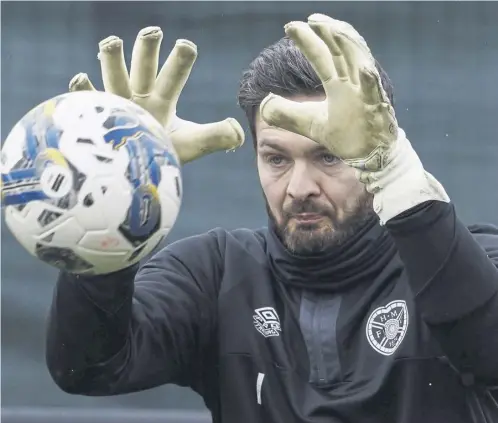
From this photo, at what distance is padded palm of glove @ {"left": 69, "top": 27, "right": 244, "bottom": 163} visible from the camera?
2.88 metres

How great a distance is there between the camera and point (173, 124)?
295 centimetres

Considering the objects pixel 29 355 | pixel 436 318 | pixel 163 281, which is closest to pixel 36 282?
pixel 29 355

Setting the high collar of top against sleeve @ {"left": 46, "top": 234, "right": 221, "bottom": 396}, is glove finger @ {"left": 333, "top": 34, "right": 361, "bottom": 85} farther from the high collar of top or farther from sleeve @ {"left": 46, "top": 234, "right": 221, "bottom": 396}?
sleeve @ {"left": 46, "top": 234, "right": 221, "bottom": 396}

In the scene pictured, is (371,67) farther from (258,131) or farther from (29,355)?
(29,355)

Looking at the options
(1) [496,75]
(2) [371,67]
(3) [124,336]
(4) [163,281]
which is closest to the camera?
(2) [371,67]

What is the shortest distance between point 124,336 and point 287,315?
39 cm

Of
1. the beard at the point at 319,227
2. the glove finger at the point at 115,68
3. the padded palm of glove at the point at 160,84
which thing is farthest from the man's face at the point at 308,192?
the glove finger at the point at 115,68

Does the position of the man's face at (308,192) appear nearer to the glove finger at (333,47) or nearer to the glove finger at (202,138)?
the glove finger at (202,138)

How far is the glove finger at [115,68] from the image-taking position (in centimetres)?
287

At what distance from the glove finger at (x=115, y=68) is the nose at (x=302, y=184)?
0.39m

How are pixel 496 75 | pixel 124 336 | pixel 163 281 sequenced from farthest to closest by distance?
1. pixel 496 75
2. pixel 163 281
3. pixel 124 336

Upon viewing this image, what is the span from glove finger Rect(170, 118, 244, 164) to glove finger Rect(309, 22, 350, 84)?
337mm

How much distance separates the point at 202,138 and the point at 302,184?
0.24 m

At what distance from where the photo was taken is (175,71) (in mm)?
2916
